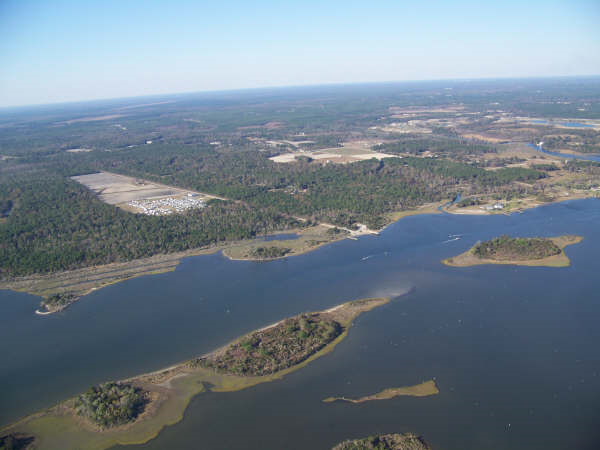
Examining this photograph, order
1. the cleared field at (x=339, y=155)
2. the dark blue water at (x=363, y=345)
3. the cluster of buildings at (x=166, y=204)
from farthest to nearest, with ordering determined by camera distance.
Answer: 1. the cleared field at (x=339, y=155)
2. the cluster of buildings at (x=166, y=204)
3. the dark blue water at (x=363, y=345)

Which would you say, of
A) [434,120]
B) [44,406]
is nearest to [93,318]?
[44,406]

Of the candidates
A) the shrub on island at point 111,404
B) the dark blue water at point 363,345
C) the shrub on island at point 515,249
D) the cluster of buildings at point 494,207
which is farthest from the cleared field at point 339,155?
the shrub on island at point 111,404

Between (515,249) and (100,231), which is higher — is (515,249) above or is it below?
below

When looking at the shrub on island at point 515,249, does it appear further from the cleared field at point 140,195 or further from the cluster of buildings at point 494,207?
the cleared field at point 140,195

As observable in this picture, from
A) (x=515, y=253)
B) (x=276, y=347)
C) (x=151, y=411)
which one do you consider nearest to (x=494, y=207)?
(x=515, y=253)

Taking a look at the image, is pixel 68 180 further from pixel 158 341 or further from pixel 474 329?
pixel 474 329

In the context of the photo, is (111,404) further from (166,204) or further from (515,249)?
(166,204)
